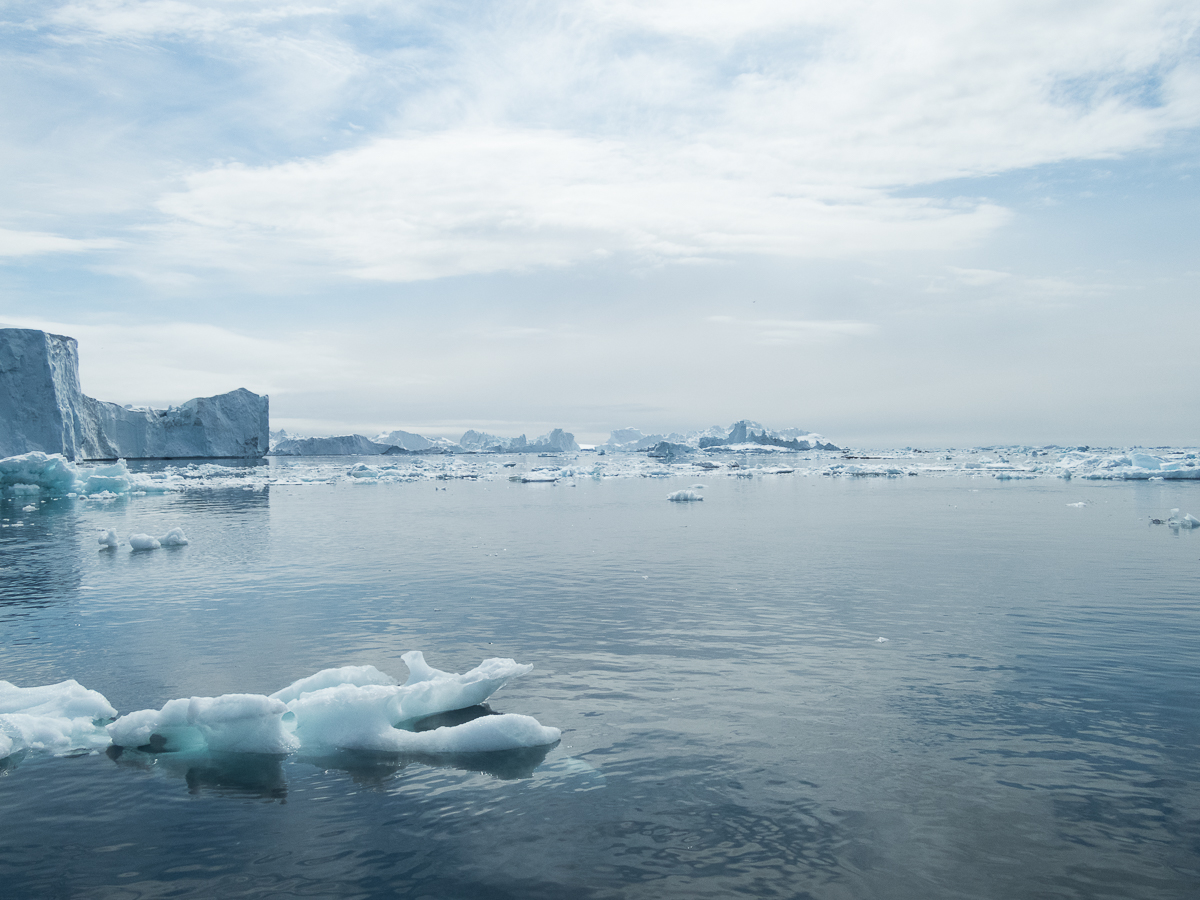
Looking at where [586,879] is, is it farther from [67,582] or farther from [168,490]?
[168,490]

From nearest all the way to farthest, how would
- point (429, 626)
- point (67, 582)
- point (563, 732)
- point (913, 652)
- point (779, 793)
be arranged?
point (779, 793) < point (563, 732) < point (913, 652) < point (429, 626) < point (67, 582)

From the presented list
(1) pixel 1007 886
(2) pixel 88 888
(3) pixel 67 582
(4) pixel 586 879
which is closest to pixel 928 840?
(1) pixel 1007 886

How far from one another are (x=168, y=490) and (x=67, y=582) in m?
33.2

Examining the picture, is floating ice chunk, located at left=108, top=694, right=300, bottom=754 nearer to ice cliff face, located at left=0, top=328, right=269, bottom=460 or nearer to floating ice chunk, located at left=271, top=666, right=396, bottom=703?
floating ice chunk, located at left=271, top=666, right=396, bottom=703

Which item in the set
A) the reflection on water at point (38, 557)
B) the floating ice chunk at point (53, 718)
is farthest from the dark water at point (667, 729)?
the floating ice chunk at point (53, 718)

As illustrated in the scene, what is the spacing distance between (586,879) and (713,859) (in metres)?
0.90

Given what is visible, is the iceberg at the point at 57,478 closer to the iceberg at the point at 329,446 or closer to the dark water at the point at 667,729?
the dark water at the point at 667,729

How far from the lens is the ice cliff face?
52875 millimetres

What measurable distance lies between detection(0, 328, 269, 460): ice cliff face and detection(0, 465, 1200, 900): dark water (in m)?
43.9

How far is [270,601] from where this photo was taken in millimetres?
13500

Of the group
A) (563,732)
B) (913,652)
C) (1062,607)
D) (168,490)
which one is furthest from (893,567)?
(168,490)

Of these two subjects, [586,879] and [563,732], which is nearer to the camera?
[586,879]

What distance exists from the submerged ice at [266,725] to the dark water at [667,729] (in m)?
0.21

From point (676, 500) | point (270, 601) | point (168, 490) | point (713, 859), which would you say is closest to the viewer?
point (713, 859)
